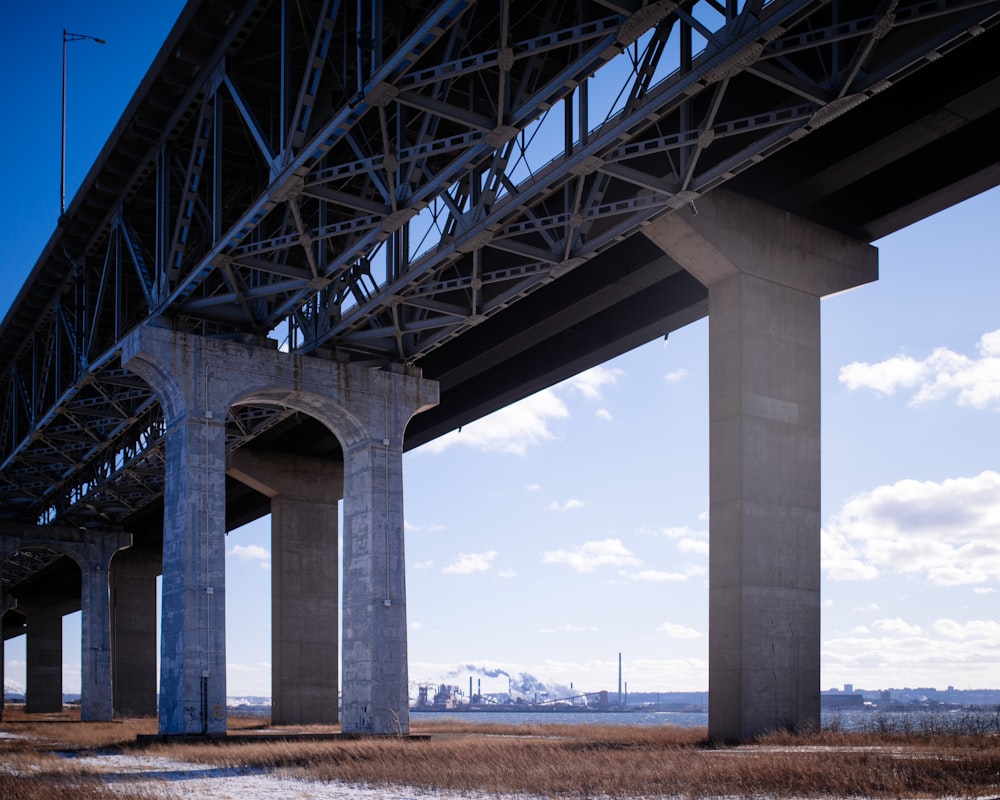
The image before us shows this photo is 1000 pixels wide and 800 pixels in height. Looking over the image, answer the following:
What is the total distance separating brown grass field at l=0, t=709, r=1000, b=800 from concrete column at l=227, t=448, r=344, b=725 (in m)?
19.9

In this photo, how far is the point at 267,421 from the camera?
1483 inches

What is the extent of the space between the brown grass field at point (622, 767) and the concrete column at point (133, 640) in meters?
44.6

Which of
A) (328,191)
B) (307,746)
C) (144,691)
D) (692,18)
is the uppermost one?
(692,18)

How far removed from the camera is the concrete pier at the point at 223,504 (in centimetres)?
2722

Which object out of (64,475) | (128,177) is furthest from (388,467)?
(64,475)

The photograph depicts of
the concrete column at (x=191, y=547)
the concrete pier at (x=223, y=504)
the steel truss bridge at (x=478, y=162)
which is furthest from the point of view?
the concrete pier at (x=223, y=504)

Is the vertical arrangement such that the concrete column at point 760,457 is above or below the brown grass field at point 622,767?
above

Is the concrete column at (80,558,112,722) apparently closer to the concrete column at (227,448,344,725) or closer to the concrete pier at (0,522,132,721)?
the concrete pier at (0,522,132,721)

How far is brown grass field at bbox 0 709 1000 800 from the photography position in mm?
12875

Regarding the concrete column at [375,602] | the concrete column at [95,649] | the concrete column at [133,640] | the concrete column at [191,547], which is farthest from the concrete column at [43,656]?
the concrete column at [191,547]

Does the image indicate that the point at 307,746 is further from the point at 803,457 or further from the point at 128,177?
the point at 128,177

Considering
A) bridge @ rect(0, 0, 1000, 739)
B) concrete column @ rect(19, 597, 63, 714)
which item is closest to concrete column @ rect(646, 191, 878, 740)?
bridge @ rect(0, 0, 1000, 739)

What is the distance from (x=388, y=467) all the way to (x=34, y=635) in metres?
70.9

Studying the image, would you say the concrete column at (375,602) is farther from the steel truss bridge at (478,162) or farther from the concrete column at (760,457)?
the concrete column at (760,457)
